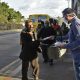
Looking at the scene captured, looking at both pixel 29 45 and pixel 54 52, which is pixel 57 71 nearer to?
pixel 29 45

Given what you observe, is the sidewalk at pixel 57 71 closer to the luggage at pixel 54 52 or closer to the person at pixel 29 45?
the person at pixel 29 45

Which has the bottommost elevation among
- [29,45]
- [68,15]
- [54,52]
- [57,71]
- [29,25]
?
[57,71]

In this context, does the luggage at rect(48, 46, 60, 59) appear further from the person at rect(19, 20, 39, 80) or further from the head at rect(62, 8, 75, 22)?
the person at rect(19, 20, 39, 80)

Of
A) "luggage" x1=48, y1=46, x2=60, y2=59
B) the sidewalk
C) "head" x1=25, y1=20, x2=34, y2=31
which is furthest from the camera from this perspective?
the sidewalk

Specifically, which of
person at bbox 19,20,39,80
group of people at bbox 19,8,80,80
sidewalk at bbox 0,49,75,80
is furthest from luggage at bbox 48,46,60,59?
sidewalk at bbox 0,49,75,80

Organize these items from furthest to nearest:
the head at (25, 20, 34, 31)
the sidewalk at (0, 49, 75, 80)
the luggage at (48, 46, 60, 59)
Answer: the sidewalk at (0, 49, 75, 80) → the head at (25, 20, 34, 31) → the luggage at (48, 46, 60, 59)

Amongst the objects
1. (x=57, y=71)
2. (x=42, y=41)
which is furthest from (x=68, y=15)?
(x=57, y=71)

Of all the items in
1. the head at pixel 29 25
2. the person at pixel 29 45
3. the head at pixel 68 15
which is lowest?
the person at pixel 29 45

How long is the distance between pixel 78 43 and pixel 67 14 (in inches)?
19.9

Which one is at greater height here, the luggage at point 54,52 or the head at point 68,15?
the head at point 68,15

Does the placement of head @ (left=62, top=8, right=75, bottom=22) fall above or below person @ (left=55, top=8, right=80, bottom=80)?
above

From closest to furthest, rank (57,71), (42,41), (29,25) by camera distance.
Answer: (29,25), (42,41), (57,71)

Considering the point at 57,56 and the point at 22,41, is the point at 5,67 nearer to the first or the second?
the point at 22,41

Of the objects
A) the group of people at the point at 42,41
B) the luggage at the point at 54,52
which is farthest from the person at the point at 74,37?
the luggage at the point at 54,52
